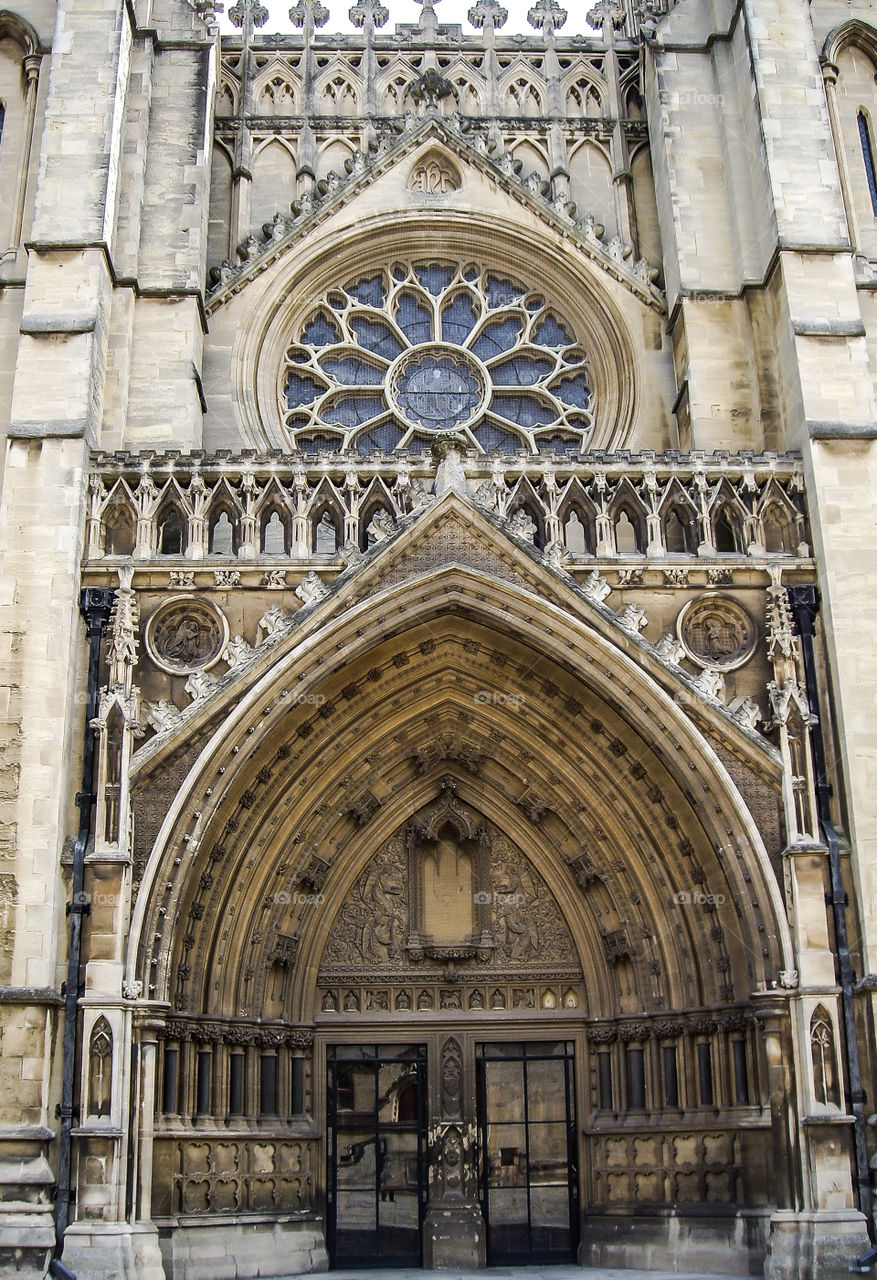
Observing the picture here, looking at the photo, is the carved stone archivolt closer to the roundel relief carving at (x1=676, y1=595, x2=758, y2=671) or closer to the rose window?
the roundel relief carving at (x1=676, y1=595, x2=758, y2=671)

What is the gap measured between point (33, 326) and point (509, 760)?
688 centimetres

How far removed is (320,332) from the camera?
18.8m

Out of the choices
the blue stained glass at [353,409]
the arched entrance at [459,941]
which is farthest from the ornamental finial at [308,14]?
the arched entrance at [459,941]

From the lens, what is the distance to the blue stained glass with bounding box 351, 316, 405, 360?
18.7 metres

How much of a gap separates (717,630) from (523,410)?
5031 mm

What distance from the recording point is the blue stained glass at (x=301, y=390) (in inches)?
724

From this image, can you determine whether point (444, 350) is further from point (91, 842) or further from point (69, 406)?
point (91, 842)

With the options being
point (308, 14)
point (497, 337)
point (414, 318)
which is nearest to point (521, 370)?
point (497, 337)

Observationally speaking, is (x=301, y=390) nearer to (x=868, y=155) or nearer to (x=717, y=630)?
(x=717, y=630)

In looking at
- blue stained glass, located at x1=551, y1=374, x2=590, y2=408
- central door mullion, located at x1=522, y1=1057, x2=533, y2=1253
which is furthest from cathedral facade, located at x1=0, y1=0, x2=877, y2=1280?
blue stained glass, located at x1=551, y1=374, x2=590, y2=408

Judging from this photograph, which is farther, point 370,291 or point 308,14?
point 308,14

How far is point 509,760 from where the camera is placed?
15.5 meters

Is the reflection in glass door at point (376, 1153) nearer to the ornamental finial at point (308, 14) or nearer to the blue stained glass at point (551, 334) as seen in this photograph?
the blue stained glass at point (551, 334)

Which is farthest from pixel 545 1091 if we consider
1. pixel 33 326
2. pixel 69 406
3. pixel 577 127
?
pixel 577 127
